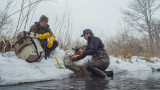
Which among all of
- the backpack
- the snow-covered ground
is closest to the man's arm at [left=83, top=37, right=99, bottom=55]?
the snow-covered ground

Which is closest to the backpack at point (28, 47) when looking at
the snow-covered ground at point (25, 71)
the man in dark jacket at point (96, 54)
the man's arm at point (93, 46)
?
the snow-covered ground at point (25, 71)

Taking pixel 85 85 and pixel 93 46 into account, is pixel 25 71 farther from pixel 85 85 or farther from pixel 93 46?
pixel 93 46

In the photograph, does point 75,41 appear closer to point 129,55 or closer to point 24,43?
point 129,55

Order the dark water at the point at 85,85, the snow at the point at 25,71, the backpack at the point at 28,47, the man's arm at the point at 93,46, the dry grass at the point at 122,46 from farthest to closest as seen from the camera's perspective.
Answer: the dry grass at the point at 122,46 → the man's arm at the point at 93,46 → the backpack at the point at 28,47 → the snow at the point at 25,71 → the dark water at the point at 85,85

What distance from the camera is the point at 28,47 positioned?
10.1 ft

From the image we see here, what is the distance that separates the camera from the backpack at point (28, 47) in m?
3.07

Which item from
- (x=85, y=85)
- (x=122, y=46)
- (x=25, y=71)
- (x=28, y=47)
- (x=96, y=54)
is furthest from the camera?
(x=122, y=46)

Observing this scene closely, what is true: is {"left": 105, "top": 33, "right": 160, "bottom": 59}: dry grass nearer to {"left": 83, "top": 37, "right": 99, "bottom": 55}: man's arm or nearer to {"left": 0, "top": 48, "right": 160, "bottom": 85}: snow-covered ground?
{"left": 83, "top": 37, "right": 99, "bottom": 55}: man's arm

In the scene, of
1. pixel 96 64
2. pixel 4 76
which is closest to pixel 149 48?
pixel 96 64

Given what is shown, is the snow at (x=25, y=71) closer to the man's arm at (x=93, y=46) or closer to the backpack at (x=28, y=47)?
the backpack at (x=28, y=47)

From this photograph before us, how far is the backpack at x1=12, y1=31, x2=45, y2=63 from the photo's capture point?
307 cm

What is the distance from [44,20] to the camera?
393cm

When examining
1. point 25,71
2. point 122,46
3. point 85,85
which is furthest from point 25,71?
point 122,46

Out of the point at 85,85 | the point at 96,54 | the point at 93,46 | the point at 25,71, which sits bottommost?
the point at 85,85
